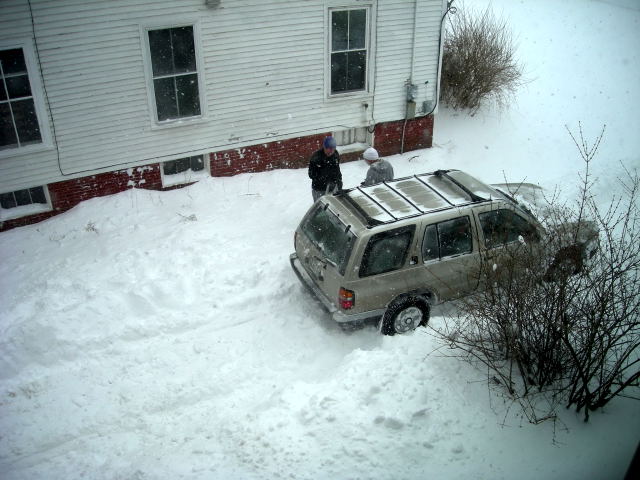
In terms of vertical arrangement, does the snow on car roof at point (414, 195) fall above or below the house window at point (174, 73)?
below

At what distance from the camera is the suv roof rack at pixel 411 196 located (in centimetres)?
741

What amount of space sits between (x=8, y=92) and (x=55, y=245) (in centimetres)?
261

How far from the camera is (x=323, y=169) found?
9430 mm

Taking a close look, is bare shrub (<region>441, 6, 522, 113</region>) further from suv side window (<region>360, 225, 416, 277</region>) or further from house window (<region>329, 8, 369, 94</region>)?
suv side window (<region>360, 225, 416, 277</region>)

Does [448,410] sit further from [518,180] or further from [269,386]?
[518,180]

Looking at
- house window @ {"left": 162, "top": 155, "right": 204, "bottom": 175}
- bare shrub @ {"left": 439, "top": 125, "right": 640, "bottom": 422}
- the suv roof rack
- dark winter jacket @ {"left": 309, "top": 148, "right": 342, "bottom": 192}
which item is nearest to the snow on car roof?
the suv roof rack

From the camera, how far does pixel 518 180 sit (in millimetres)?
12320

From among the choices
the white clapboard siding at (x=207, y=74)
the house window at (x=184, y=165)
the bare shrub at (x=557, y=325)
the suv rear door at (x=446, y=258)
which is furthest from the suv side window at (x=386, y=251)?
the house window at (x=184, y=165)

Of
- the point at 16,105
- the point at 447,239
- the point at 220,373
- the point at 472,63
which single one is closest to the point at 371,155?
the point at 447,239

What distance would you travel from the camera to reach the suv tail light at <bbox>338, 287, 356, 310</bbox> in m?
7.09

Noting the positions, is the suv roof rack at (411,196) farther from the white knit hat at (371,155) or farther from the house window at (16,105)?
the house window at (16,105)

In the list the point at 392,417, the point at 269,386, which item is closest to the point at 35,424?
the point at 269,386

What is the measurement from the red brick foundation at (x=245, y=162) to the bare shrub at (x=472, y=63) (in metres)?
2.13

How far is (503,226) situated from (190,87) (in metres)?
6.27
